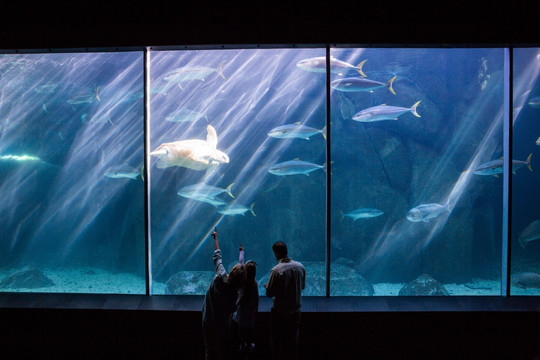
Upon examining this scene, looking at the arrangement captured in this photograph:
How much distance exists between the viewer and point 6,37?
12.2 feet

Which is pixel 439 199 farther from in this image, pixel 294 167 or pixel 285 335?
pixel 285 335

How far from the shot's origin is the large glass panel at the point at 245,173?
867 centimetres

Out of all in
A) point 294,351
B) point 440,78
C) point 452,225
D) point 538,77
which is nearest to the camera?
point 294,351

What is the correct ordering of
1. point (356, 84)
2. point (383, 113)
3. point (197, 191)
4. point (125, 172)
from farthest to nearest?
1. point (125, 172)
2. point (197, 191)
3. point (383, 113)
4. point (356, 84)

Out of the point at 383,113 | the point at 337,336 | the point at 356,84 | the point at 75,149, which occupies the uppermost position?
the point at 356,84

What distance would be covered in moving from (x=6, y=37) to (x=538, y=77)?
41.0 ft

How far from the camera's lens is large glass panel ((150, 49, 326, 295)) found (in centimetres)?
867

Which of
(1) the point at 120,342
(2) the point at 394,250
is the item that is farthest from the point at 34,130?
(2) the point at 394,250

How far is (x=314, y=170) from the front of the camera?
772cm

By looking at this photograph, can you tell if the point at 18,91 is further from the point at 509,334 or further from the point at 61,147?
the point at 509,334

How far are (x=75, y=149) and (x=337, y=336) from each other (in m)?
11.1

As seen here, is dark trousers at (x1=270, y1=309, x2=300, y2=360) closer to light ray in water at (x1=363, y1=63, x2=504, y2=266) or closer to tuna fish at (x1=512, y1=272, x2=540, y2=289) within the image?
tuna fish at (x1=512, y1=272, x2=540, y2=289)

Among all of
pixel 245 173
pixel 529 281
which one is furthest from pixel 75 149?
pixel 529 281

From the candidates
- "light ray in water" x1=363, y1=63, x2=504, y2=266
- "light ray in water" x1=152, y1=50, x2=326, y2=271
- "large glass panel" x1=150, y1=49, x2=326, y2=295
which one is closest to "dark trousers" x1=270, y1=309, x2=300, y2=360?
"large glass panel" x1=150, y1=49, x2=326, y2=295
